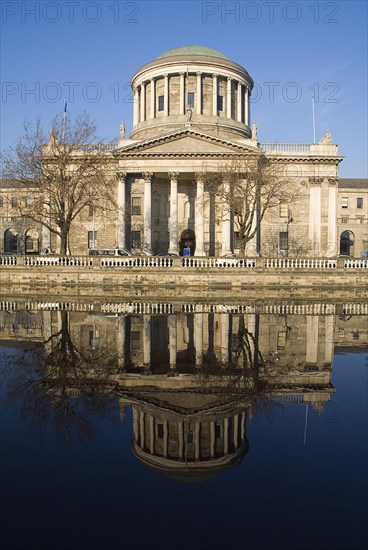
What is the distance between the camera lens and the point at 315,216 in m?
47.1

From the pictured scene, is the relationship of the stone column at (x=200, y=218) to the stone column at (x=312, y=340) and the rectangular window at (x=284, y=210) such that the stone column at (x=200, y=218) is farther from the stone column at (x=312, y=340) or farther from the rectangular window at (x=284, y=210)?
the stone column at (x=312, y=340)

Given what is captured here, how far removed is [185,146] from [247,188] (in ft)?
34.1

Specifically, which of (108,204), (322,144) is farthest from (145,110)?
(322,144)

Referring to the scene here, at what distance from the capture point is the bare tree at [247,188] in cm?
3766

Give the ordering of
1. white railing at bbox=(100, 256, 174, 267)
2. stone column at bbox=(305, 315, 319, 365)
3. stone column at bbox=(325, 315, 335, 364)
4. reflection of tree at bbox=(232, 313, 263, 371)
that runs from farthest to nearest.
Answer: white railing at bbox=(100, 256, 174, 267)
stone column at bbox=(325, 315, 335, 364)
stone column at bbox=(305, 315, 319, 365)
reflection of tree at bbox=(232, 313, 263, 371)

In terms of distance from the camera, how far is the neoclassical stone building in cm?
4462

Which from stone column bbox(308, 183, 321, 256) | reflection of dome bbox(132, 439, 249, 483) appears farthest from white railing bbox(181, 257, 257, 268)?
reflection of dome bbox(132, 439, 249, 483)

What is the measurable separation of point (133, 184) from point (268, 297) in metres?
24.8

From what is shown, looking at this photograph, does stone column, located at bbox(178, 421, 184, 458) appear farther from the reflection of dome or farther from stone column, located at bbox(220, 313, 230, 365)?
stone column, located at bbox(220, 313, 230, 365)

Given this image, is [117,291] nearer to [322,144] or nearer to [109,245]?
[109,245]

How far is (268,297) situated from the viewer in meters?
29.1

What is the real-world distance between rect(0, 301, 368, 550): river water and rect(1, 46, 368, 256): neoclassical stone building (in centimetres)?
3232

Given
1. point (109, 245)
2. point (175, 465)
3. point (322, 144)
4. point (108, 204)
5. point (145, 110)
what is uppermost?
point (145, 110)

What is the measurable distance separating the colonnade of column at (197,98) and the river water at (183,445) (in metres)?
48.0
